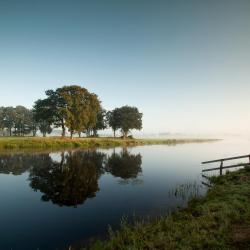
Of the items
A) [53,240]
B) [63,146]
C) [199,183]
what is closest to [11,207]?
[53,240]

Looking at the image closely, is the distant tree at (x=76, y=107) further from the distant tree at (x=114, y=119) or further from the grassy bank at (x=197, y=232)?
the grassy bank at (x=197, y=232)

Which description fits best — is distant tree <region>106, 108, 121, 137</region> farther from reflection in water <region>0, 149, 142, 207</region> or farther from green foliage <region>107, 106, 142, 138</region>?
reflection in water <region>0, 149, 142, 207</region>

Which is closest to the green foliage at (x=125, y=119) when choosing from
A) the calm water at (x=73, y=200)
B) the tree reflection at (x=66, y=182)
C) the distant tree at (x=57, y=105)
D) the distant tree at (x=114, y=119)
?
the distant tree at (x=114, y=119)

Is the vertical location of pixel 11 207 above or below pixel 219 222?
below

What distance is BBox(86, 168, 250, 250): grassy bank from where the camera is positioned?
925cm

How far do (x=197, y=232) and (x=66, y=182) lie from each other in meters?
18.6

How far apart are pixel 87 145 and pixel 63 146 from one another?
29.0 feet

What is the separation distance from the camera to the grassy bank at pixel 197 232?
30.3ft

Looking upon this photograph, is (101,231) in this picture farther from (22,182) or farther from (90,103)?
(90,103)

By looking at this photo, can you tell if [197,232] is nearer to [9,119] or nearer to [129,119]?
[129,119]

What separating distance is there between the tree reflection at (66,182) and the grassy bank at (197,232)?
9.08 m

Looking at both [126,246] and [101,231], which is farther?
[101,231]

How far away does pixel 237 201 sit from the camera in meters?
14.4

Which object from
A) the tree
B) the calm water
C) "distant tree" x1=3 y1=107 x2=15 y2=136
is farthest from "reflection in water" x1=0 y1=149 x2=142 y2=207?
"distant tree" x1=3 y1=107 x2=15 y2=136
